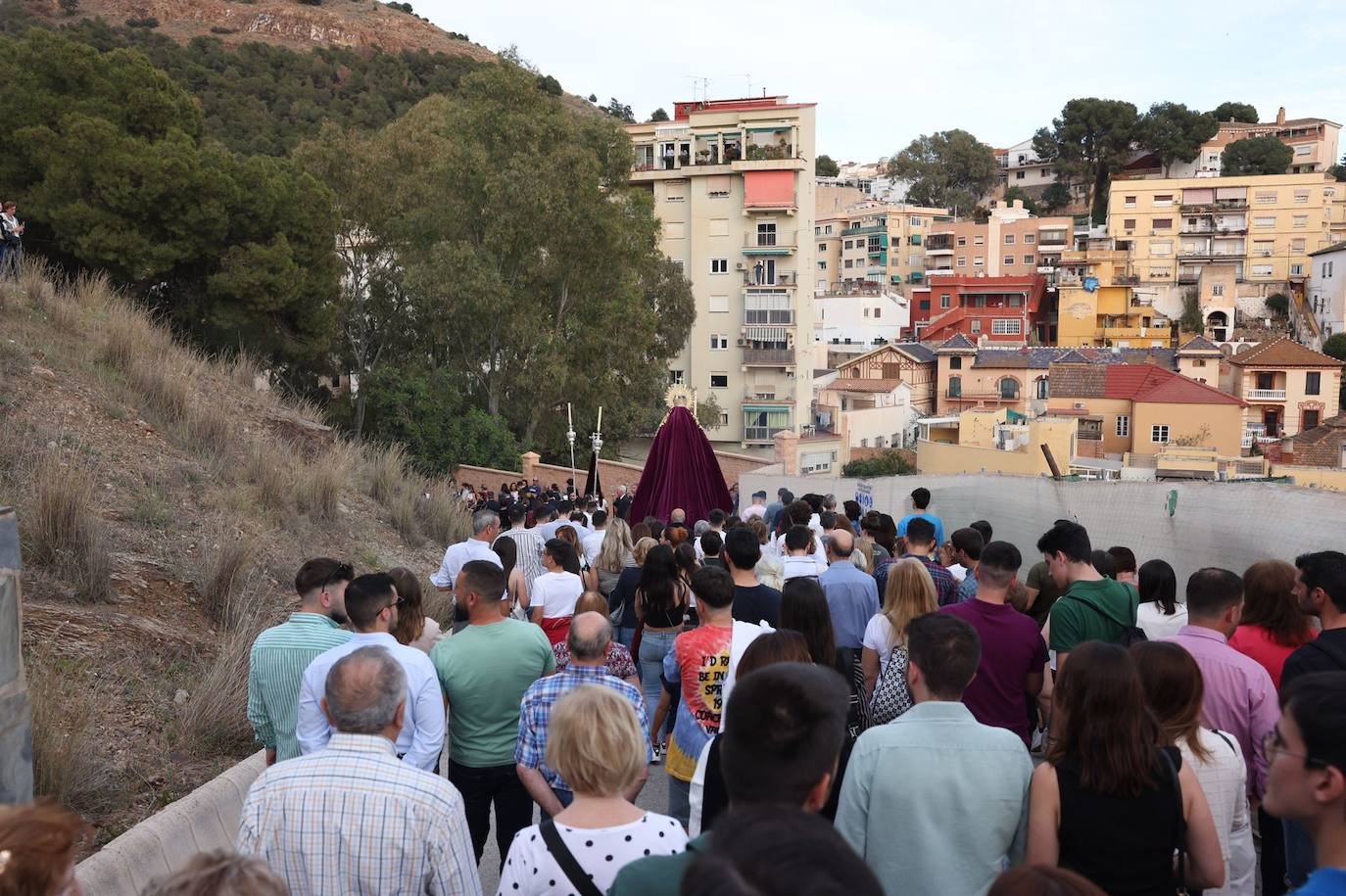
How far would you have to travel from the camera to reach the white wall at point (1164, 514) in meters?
8.35

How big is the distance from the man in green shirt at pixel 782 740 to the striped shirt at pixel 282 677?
247 cm

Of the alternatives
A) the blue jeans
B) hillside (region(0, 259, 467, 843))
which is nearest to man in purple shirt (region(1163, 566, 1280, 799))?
the blue jeans

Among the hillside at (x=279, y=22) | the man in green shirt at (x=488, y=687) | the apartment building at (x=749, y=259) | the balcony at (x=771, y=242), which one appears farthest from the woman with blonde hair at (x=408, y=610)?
the hillside at (x=279, y=22)

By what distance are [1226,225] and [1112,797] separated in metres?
88.9

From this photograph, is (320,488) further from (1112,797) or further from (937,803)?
(1112,797)

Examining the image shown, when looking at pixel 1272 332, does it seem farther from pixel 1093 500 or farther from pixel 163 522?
pixel 163 522

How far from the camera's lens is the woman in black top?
3139 millimetres

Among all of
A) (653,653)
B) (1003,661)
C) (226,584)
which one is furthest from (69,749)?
(1003,661)

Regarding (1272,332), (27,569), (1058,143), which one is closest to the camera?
(27,569)

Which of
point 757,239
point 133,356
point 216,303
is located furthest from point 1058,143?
point 133,356

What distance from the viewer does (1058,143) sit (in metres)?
104

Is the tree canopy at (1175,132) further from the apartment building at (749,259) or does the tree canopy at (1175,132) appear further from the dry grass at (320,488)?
the dry grass at (320,488)

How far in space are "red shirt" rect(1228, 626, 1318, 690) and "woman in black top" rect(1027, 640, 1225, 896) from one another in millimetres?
1766

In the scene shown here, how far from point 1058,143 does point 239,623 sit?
10829 cm
